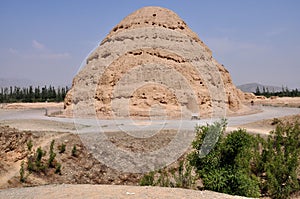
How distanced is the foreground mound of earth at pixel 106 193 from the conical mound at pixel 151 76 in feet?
47.3

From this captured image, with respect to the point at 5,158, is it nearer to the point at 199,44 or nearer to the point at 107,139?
the point at 107,139

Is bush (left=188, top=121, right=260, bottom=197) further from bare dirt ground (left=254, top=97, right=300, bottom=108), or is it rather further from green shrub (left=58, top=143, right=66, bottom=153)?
bare dirt ground (left=254, top=97, right=300, bottom=108)

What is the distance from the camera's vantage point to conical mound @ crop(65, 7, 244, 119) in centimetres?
2538

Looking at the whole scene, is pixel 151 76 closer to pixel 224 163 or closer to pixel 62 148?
pixel 62 148

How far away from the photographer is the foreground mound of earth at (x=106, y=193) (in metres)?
8.80

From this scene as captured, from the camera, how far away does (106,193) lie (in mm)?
9078

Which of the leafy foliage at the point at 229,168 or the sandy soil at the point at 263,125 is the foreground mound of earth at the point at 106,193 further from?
the sandy soil at the point at 263,125

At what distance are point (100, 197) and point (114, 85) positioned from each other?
1884 cm

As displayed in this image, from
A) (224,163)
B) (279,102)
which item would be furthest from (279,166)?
(279,102)

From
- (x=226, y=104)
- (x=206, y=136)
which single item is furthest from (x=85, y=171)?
(x=226, y=104)

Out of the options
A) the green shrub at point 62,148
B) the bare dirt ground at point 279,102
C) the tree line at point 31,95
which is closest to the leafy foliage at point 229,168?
the green shrub at point 62,148

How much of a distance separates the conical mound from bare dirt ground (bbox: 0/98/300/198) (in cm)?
622

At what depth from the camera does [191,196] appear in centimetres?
877

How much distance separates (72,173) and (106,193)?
5.46 m
